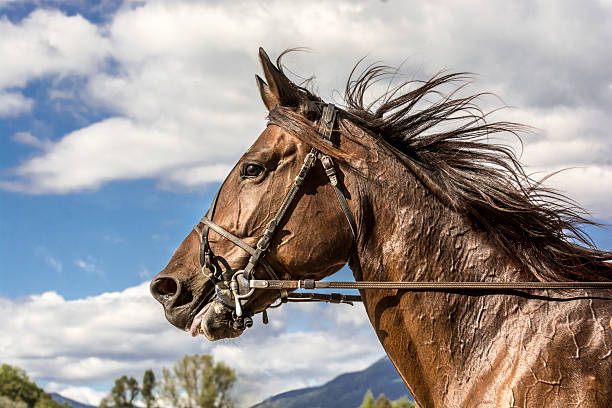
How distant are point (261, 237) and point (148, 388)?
286 feet

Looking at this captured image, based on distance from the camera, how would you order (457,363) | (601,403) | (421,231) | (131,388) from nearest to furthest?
(601,403)
(457,363)
(421,231)
(131,388)

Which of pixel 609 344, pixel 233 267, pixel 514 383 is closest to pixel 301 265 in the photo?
pixel 233 267

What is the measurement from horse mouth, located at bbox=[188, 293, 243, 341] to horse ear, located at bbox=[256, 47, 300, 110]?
180 centimetres

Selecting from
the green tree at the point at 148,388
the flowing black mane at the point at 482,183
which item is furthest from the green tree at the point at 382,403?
the flowing black mane at the point at 482,183

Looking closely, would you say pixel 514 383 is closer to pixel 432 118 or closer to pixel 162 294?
pixel 432 118

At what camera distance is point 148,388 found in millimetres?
85438

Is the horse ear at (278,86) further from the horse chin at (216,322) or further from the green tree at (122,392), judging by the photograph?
the green tree at (122,392)

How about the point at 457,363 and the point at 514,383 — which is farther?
the point at 457,363

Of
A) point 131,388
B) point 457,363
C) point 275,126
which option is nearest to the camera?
point 457,363

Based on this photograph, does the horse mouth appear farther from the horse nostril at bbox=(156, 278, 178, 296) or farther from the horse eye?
the horse eye

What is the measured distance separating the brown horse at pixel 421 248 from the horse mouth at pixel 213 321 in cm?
1

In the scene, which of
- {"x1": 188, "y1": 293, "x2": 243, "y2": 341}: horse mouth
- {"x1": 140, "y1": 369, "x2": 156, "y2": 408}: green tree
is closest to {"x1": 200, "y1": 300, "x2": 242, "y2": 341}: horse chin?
{"x1": 188, "y1": 293, "x2": 243, "y2": 341}: horse mouth

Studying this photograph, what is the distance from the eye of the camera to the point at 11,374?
90.2 m

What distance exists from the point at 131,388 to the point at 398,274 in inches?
3550
